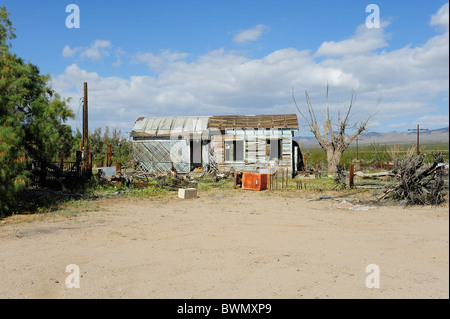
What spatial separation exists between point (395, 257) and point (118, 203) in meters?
9.49

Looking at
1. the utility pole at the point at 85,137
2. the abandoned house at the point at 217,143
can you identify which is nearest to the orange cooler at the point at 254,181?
the abandoned house at the point at 217,143

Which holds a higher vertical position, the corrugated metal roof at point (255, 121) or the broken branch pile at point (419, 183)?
the corrugated metal roof at point (255, 121)

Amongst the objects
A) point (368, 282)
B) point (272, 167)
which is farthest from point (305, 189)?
point (368, 282)

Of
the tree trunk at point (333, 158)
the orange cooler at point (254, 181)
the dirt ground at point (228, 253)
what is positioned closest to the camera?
the dirt ground at point (228, 253)

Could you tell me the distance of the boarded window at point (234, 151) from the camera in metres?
22.7

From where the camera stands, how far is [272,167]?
70.8 ft

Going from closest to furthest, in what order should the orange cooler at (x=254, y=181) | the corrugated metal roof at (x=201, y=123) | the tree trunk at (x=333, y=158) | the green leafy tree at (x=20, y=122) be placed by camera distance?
the green leafy tree at (x=20, y=122) < the orange cooler at (x=254, y=181) < the corrugated metal roof at (x=201, y=123) < the tree trunk at (x=333, y=158)

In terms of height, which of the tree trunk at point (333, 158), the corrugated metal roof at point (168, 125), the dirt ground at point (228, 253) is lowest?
the dirt ground at point (228, 253)

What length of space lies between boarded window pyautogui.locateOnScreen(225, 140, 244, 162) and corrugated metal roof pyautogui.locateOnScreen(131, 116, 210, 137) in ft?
6.67

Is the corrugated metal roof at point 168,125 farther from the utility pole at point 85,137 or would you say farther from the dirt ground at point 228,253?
the dirt ground at point 228,253

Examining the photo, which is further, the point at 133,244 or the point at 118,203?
the point at 118,203

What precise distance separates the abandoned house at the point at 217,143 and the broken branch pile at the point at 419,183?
10017 mm

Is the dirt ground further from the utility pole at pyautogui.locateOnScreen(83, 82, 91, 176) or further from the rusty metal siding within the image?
the rusty metal siding
